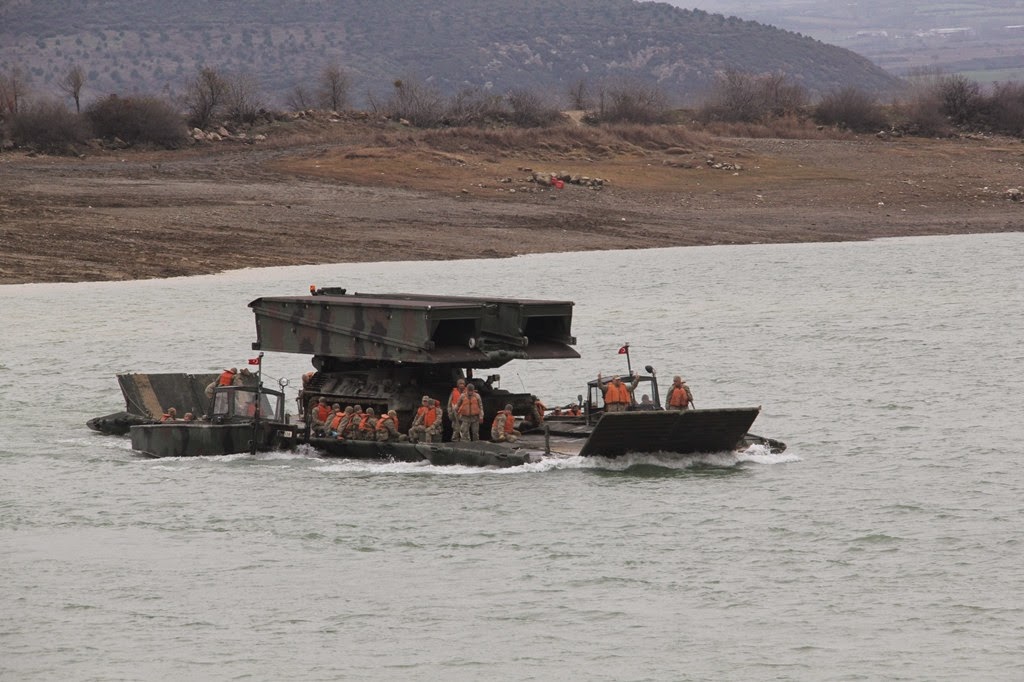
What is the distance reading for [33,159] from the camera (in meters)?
75.0

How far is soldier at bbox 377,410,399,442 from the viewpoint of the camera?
107ft

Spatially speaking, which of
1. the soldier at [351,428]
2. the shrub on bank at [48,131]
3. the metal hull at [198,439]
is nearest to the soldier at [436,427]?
the soldier at [351,428]

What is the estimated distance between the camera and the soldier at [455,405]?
31.9 m

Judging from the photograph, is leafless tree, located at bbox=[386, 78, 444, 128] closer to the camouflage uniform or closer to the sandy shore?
the sandy shore

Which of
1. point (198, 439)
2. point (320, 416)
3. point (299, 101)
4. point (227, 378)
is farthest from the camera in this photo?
point (299, 101)

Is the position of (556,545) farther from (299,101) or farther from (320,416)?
(299,101)

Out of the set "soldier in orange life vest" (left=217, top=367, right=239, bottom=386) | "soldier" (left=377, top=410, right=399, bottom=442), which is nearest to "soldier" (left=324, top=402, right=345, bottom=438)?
"soldier" (left=377, top=410, right=399, bottom=442)

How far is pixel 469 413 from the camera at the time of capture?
1253 inches

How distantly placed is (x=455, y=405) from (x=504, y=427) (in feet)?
3.36

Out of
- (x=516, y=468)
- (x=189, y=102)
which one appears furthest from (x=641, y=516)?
(x=189, y=102)

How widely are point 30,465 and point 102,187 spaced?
36634mm

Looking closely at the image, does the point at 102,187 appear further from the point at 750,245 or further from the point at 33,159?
the point at 750,245

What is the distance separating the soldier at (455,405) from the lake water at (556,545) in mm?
922

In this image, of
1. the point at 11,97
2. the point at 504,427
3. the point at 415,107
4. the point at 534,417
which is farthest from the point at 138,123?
the point at 504,427
